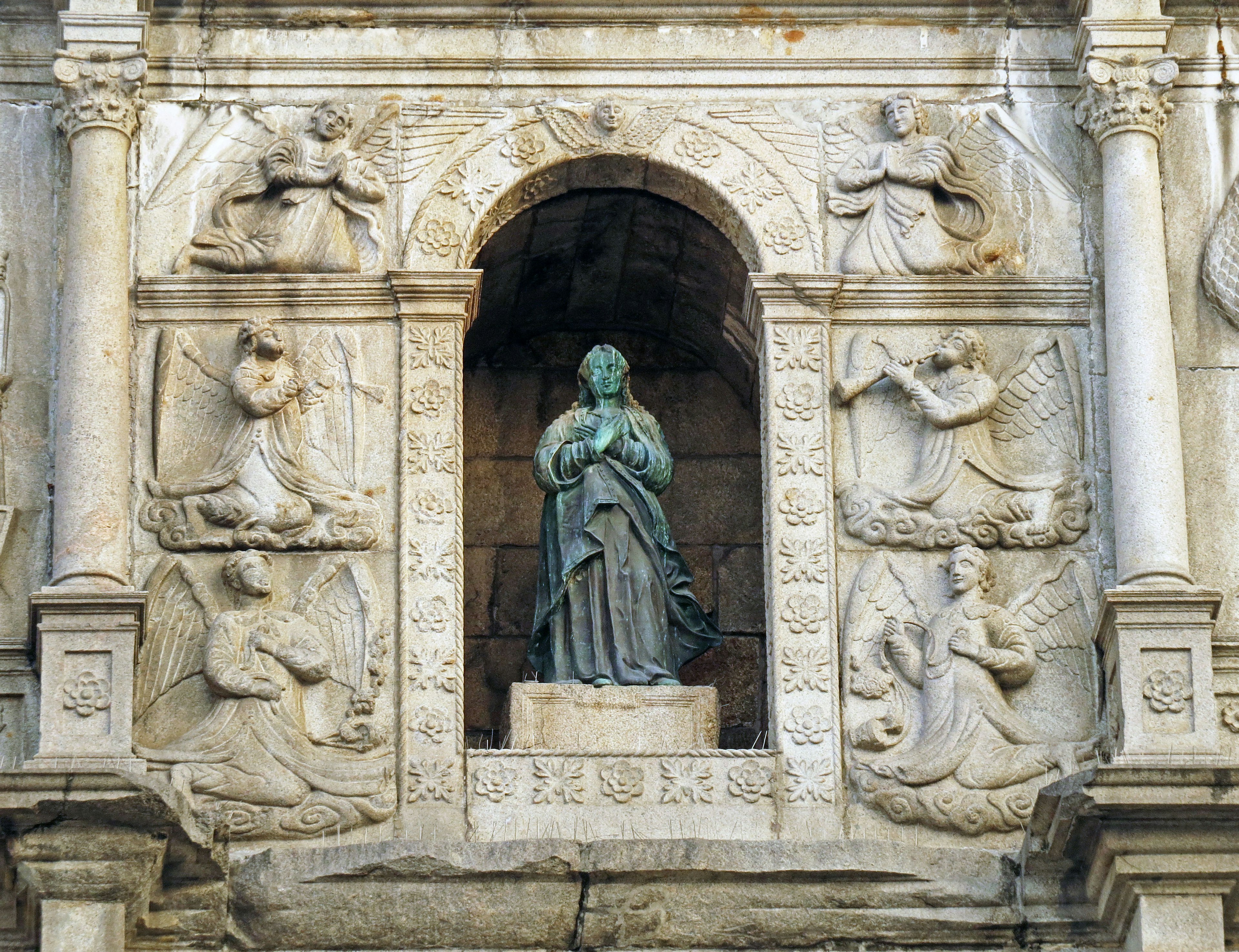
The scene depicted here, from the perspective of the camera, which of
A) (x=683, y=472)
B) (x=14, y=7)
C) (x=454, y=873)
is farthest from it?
(x=683, y=472)

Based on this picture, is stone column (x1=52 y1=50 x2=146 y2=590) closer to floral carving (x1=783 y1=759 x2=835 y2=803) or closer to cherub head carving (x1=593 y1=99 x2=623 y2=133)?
cherub head carving (x1=593 y1=99 x2=623 y2=133)

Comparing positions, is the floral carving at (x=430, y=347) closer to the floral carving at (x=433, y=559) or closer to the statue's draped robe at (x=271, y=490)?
the statue's draped robe at (x=271, y=490)

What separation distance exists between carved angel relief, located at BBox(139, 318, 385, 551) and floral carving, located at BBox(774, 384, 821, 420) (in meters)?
1.70

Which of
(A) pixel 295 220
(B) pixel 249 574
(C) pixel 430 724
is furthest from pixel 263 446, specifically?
(C) pixel 430 724

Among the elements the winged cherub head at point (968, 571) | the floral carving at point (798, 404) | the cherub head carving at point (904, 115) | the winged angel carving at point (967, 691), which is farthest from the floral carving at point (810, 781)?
the cherub head carving at point (904, 115)

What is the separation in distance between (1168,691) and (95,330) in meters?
4.64

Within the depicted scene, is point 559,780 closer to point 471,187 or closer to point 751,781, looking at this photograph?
point 751,781

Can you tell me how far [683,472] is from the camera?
640 inches

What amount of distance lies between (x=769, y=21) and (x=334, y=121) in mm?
1981

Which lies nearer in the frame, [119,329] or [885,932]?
[885,932]

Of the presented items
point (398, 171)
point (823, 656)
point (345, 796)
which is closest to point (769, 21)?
point (398, 171)

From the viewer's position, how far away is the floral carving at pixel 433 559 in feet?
46.9

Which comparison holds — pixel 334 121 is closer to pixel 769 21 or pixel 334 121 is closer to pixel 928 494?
pixel 769 21

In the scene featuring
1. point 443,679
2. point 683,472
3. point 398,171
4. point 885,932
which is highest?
point 398,171
